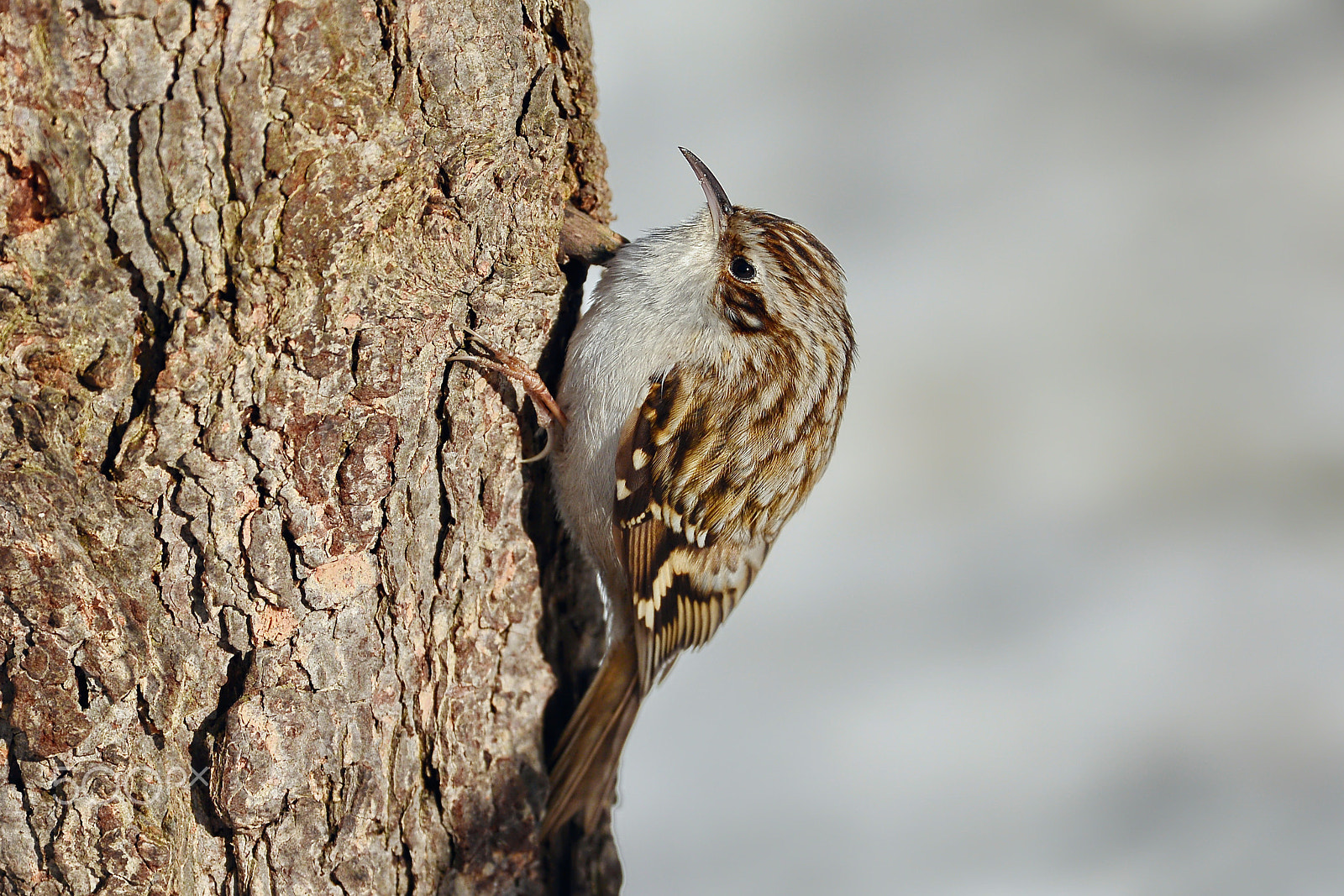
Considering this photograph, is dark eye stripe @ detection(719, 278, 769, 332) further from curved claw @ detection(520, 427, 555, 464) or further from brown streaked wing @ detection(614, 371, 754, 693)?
curved claw @ detection(520, 427, 555, 464)

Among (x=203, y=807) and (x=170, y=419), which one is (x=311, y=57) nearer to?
(x=170, y=419)

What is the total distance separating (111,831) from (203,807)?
0.13 m

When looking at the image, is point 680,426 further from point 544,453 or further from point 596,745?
point 596,745

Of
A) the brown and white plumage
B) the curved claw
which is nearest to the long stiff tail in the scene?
the brown and white plumage

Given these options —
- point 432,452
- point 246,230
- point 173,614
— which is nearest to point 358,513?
point 432,452

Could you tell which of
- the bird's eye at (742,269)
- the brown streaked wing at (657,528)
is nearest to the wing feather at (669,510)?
the brown streaked wing at (657,528)

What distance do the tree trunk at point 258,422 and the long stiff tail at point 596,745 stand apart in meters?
0.23

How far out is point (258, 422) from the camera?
1.58m

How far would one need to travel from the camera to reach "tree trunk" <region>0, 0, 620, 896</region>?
142cm

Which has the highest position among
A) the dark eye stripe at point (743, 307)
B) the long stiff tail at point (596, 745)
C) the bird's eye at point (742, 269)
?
the bird's eye at point (742, 269)

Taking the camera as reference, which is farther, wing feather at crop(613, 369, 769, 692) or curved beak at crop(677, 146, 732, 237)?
curved beak at crop(677, 146, 732, 237)

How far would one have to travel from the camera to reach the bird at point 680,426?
85.1 inches

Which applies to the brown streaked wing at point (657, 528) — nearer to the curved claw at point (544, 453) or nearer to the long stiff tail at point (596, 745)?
the long stiff tail at point (596, 745)

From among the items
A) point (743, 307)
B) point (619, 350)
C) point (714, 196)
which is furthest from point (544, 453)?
point (714, 196)
